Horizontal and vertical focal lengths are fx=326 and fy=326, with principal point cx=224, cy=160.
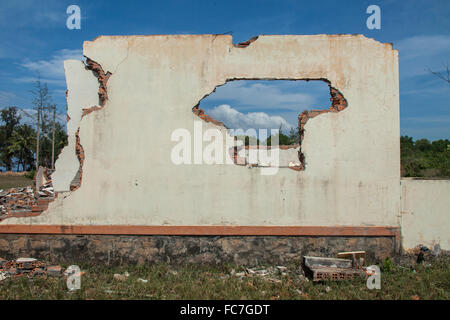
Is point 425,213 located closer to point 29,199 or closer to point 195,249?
point 195,249

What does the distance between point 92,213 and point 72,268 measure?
0.98m

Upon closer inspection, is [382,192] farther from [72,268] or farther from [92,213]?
[72,268]

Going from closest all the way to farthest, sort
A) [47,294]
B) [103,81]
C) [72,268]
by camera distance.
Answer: [47,294]
[72,268]
[103,81]

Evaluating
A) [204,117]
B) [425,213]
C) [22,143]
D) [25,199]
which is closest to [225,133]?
[204,117]

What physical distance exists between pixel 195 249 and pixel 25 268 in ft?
9.41

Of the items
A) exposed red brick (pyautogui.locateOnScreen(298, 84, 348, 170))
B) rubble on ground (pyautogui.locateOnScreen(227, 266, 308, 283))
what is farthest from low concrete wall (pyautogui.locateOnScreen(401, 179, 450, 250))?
rubble on ground (pyautogui.locateOnScreen(227, 266, 308, 283))

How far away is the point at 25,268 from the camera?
18.1 ft

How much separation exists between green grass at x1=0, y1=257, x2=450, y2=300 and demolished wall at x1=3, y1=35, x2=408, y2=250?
86 centimetres

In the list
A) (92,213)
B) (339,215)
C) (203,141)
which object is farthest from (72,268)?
(339,215)

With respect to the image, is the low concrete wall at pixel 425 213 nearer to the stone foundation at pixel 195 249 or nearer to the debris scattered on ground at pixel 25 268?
the stone foundation at pixel 195 249

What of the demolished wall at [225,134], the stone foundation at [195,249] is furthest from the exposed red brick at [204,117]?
the stone foundation at [195,249]

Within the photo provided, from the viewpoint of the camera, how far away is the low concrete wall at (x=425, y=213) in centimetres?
591

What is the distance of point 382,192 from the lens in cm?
584

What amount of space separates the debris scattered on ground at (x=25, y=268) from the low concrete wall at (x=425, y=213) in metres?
6.14
